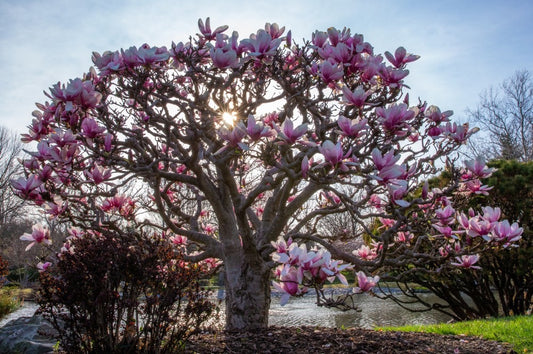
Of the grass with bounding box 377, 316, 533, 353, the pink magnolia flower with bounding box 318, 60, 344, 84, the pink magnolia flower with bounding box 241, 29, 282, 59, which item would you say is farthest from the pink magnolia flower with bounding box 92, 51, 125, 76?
the grass with bounding box 377, 316, 533, 353

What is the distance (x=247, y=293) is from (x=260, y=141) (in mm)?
1663

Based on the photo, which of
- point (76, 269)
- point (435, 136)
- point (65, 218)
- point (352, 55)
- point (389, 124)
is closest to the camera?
point (389, 124)

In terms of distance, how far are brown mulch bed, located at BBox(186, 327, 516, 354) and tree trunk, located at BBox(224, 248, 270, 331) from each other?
194mm

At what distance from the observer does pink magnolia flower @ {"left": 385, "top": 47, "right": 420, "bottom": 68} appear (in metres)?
2.53

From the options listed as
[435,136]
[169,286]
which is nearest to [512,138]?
[435,136]

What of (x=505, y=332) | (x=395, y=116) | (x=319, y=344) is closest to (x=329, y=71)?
(x=395, y=116)

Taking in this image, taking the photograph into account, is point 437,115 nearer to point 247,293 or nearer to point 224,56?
point 224,56

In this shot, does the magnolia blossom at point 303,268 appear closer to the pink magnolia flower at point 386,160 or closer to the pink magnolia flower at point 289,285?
the pink magnolia flower at point 289,285

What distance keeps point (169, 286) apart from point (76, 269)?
0.57 metres

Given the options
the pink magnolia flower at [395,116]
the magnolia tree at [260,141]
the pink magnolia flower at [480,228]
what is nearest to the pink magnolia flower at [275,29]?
the magnolia tree at [260,141]

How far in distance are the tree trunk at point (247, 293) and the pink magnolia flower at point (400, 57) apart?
204 centimetres

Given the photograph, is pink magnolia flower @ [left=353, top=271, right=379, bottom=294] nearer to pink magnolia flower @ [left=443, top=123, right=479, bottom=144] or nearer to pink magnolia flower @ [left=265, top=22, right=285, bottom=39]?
pink magnolia flower @ [left=443, top=123, right=479, bottom=144]

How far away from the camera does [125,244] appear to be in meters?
2.46

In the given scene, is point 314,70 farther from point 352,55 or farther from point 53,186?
point 53,186
